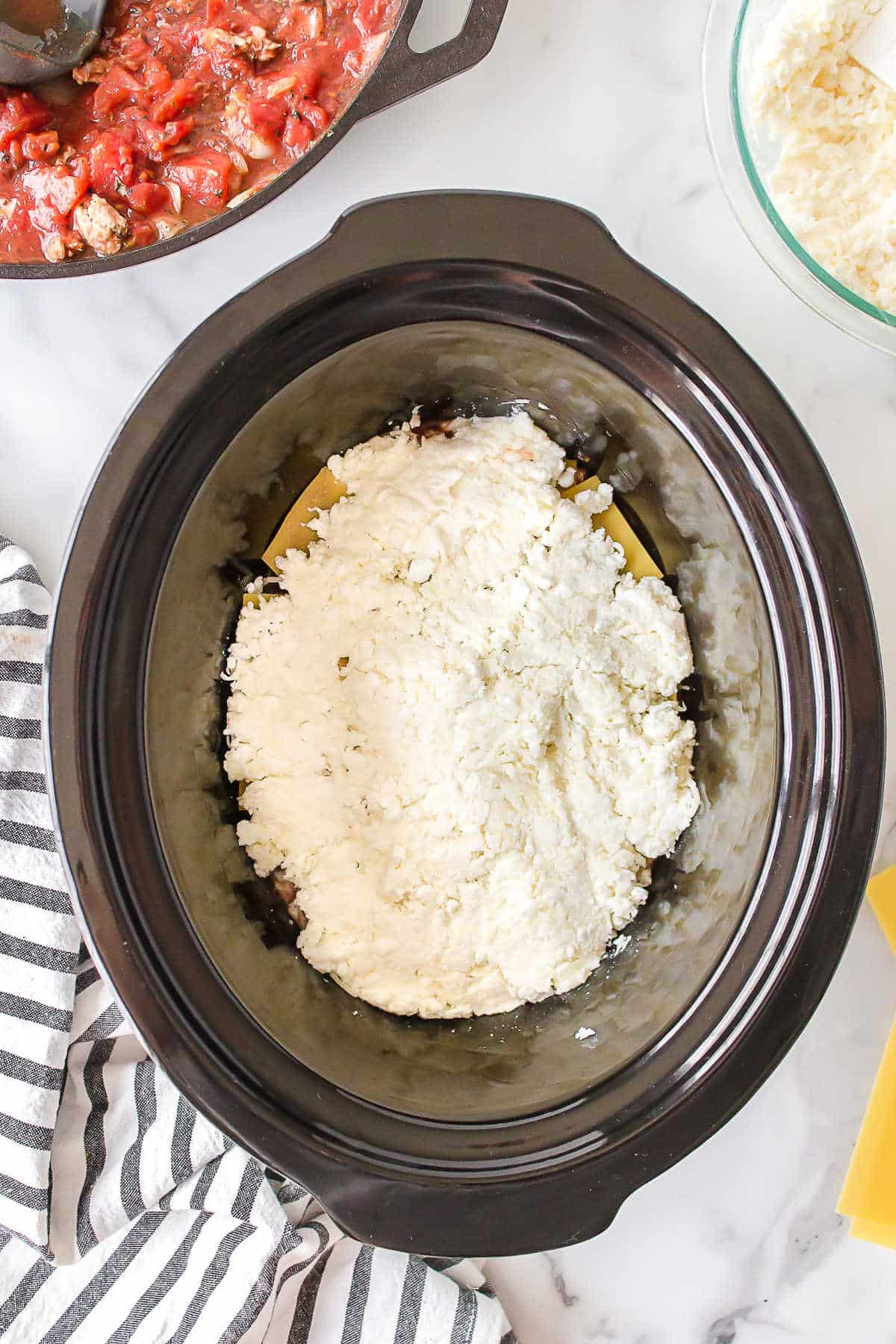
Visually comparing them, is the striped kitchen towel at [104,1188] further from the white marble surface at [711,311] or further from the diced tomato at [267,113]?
the diced tomato at [267,113]

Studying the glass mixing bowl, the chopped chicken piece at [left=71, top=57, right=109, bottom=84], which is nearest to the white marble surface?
the glass mixing bowl

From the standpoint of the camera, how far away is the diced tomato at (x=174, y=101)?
908 mm

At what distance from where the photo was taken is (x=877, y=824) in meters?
0.79

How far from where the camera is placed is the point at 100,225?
2.94ft

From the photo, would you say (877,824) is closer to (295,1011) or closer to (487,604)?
(487,604)

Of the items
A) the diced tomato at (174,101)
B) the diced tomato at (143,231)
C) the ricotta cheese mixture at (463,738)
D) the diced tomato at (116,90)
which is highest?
the diced tomato at (116,90)

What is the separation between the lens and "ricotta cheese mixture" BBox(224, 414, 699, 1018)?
90cm

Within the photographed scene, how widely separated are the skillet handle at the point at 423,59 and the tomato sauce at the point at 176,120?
62mm

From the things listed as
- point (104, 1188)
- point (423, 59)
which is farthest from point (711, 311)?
point (104, 1188)

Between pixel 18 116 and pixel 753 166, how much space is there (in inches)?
25.3

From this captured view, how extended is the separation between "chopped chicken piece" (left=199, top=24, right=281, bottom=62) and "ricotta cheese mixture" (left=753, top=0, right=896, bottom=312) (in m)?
0.43

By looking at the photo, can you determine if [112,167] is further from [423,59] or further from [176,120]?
[423,59]

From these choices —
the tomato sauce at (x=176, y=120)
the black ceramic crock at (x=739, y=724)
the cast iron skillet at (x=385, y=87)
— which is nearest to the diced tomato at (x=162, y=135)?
the tomato sauce at (x=176, y=120)

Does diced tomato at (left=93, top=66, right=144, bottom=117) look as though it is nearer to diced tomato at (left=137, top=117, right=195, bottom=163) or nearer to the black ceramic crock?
diced tomato at (left=137, top=117, right=195, bottom=163)
